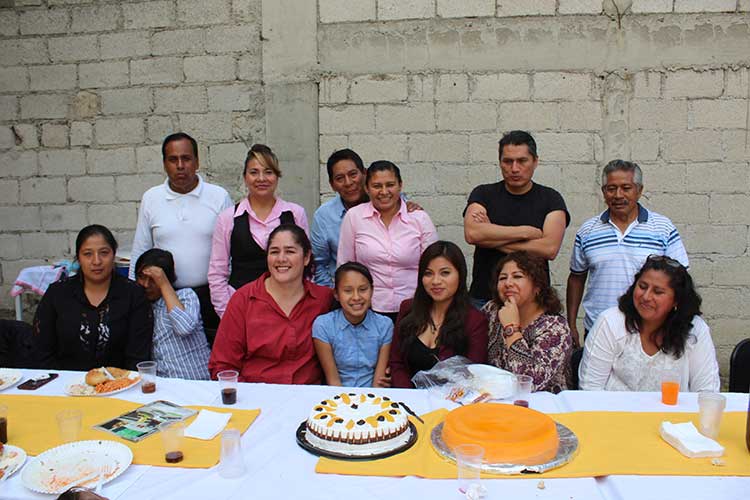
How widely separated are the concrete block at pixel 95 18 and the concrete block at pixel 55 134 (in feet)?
2.79

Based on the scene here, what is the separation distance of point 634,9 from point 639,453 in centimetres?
383

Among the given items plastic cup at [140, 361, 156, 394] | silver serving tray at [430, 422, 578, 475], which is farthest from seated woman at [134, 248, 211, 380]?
→ silver serving tray at [430, 422, 578, 475]

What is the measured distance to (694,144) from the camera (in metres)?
4.69

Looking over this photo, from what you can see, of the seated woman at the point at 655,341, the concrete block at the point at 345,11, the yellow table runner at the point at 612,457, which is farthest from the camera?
the concrete block at the point at 345,11

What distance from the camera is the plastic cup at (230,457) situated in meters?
1.90

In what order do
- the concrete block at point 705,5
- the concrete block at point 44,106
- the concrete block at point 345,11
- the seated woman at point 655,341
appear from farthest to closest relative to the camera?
the concrete block at point 44,106 → the concrete block at point 345,11 → the concrete block at point 705,5 → the seated woman at point 655,341

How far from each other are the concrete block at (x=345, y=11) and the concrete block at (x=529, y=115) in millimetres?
1310

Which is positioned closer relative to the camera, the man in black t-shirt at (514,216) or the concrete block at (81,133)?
the man in black t-shirt at (514,216)

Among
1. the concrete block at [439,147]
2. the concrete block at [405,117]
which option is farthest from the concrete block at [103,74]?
the concrete block at [439,147]

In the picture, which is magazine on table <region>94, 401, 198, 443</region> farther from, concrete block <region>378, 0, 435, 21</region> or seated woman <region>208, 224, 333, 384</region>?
concrete block <region>378, 0, 435, 21</region>

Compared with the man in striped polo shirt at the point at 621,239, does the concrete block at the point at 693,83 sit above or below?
above

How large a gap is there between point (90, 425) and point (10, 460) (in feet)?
1.05

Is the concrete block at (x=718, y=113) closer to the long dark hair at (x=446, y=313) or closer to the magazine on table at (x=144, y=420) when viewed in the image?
the long dark hair at (x=446, y=313)

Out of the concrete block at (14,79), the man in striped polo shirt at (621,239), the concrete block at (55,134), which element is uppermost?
the concrete block at (14,79)
